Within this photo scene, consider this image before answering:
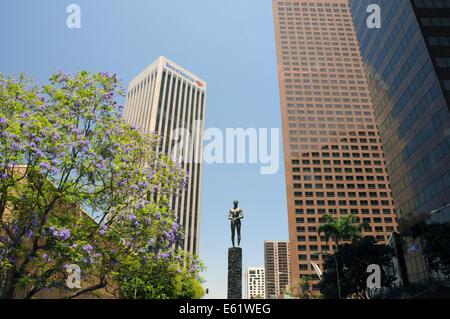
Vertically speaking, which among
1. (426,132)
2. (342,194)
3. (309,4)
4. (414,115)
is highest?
(309,4)

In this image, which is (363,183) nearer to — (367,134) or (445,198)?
(367,134)

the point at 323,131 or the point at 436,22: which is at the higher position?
the point at 323,131

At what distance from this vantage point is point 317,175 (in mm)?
127938

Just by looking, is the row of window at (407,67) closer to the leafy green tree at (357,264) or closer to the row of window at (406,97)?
the row of window at (406,97)

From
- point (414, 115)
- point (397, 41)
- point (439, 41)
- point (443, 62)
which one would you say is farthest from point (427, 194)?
point (397, 41)

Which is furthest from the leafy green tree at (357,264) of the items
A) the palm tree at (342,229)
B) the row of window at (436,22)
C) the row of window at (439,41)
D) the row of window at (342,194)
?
the row of window at (342,194)

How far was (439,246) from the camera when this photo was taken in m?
34.0

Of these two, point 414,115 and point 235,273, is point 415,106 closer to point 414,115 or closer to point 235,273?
point 414,115

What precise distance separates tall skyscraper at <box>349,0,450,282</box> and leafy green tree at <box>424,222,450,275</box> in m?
5.19

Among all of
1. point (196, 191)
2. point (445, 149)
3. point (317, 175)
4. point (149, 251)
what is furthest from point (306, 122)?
point (149, 251)

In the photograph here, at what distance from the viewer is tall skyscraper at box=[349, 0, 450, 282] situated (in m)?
40.6

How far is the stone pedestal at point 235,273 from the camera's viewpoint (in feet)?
63.5

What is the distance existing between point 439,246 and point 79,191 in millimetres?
36276

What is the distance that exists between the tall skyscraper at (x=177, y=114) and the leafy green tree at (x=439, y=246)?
293ft
